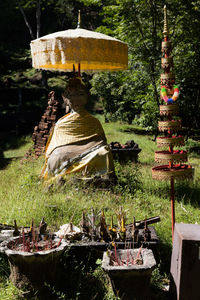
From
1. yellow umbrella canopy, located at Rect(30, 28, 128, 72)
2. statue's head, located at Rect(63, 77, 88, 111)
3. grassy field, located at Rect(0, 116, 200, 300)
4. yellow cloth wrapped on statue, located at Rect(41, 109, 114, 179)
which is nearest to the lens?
grassy field, located at Rect(0, 116, 200, 300)

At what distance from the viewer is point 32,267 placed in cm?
304

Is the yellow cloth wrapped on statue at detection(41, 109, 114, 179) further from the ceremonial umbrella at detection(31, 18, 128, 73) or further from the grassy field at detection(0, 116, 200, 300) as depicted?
the ceremonial umbrella at detection(31, 18, 128, 73)

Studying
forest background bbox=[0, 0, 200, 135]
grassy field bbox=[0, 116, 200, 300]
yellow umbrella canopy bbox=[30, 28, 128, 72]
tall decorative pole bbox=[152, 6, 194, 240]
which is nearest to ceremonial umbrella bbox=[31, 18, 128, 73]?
yellow umbrella canopy bbox=[30, 28, 128, 72]

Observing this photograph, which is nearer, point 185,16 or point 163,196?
point 163,196

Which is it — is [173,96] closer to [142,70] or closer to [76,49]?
[76,49]

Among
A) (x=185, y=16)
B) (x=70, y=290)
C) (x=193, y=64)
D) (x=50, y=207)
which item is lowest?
(x=70, y=290)

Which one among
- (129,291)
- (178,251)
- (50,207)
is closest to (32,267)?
(129,291)

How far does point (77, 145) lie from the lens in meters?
6.11

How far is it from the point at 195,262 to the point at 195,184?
395 centimetres

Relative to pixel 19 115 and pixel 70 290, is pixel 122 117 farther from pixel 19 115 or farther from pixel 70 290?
pixel 70 290

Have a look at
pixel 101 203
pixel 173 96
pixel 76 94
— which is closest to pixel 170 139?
pixel 173 96

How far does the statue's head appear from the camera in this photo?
615 cm

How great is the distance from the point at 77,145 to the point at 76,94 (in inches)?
34.7

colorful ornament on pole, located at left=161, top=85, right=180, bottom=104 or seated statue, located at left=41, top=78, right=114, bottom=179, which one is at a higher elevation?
colorful ornament on pole, located at left=161, top=85, right=180, bottom=104
